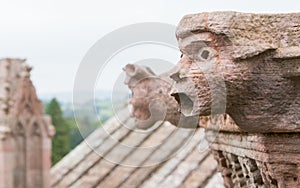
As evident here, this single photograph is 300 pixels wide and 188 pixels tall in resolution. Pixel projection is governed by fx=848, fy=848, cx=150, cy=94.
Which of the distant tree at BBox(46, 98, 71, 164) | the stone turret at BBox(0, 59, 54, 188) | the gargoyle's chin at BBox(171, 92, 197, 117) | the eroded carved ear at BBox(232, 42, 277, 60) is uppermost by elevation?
the eroded carved ear at BBox(232, 42, 277, 60)

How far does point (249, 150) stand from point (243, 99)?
1.49 ft

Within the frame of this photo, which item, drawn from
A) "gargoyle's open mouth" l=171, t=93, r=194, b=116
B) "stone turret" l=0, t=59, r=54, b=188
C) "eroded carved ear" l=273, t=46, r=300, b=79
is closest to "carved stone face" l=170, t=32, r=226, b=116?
"gargoyle's open mouth" l=171, t=93, r=194, b=116

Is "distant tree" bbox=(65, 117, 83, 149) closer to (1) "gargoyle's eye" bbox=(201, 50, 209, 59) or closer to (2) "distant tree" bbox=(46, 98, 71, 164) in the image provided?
(1) "gargoyle's eye" bbox=(201, 50, 209, 59)

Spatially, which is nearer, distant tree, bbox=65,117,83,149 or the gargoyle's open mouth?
the gargoyle's open mouth

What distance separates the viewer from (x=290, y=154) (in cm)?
298

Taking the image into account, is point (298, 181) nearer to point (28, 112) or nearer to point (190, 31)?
point (190, 31)

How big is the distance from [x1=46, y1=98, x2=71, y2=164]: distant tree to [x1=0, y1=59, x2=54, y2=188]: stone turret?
1663 cm

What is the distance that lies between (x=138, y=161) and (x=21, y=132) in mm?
2321

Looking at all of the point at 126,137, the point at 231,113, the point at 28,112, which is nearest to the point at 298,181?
the point at 231,113

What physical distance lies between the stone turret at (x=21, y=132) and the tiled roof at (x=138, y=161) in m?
0.55

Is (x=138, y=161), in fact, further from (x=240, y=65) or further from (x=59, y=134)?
(x=59, y=134)

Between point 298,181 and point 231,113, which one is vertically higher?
point 231,113

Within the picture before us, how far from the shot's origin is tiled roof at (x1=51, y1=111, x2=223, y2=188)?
241 inches

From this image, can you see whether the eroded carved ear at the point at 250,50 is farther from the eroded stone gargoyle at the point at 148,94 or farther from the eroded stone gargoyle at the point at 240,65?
the eroded stone gargoyle at the point at 148,94
